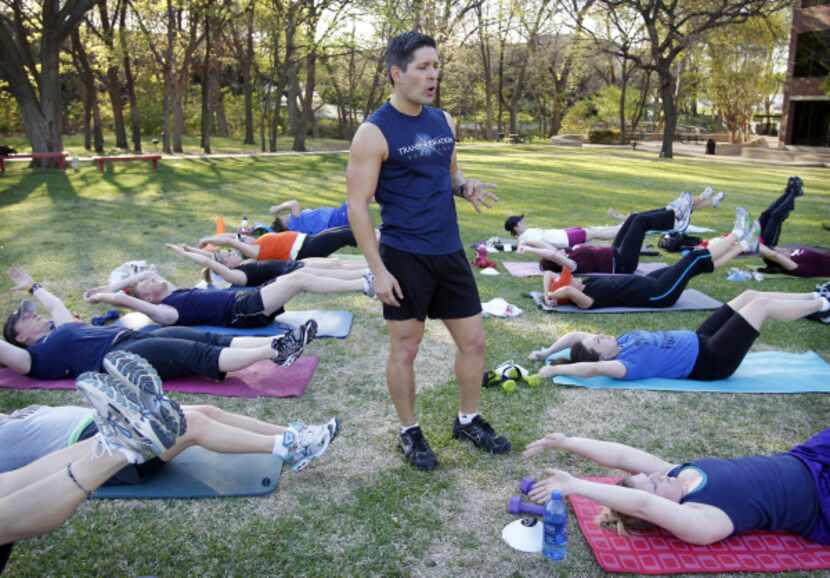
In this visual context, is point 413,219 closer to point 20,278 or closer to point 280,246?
point 20,278

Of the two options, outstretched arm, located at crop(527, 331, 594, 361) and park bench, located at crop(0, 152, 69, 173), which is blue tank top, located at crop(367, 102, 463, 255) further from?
park bench, located at crop(0, 152, 69, 173)

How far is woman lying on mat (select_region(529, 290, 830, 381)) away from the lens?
4.42 metres

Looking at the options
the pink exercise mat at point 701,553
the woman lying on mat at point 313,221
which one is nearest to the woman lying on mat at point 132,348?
the pink exercise mat at point 701,553

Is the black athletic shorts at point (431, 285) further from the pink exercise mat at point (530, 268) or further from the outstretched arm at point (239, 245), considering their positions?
the pink exercise mat at point (530, 268)

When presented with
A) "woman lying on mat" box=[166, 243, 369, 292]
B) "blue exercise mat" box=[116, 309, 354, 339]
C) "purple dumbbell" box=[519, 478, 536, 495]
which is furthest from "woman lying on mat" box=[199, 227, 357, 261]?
"purple dumbbell" box=[519, 478, 536, 495]

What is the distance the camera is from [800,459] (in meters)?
2.99

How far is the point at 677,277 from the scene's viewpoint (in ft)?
20.3

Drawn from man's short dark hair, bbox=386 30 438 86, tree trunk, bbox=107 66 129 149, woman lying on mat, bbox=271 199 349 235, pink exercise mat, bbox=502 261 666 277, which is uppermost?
tree trunk, bbox=107 66 129 149

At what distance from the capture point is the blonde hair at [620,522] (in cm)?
295

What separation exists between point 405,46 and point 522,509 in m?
2.36

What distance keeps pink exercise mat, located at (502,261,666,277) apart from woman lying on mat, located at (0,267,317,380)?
161 inches

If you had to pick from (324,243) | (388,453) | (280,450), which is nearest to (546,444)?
(388,453)

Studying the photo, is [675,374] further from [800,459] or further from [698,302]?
[698,302]

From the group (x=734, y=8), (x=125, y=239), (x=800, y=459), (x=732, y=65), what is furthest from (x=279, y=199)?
(x=732, y=65)
